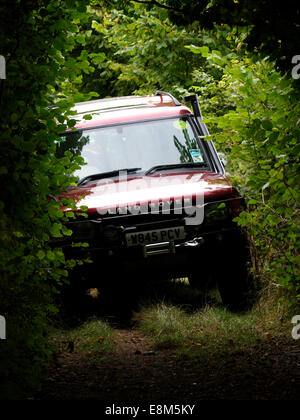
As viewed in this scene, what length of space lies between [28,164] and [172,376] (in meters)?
1.89

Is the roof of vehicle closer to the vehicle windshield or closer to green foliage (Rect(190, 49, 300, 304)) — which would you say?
the vehicle windshield

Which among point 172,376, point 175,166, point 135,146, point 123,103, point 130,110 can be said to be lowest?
point 172,376

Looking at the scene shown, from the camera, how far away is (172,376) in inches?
168

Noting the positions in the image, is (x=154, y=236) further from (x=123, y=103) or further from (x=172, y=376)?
(x=123, y=103)

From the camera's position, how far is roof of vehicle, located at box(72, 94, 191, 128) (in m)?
6.52

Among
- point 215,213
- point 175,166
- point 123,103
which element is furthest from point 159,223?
point 123,103

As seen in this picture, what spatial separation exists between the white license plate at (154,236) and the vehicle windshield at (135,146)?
1.02 m

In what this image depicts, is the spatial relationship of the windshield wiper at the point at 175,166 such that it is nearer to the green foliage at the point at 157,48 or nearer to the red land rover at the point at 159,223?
the red land rover at the point at 159,223

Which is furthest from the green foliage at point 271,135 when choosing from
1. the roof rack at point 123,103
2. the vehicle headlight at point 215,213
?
the roof rack at point 123,103

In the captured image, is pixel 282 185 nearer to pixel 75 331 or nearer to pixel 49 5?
pixel 49 5

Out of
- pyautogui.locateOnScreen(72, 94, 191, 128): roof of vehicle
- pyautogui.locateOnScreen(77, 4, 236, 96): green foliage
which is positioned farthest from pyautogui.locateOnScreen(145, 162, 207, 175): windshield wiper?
pyautogui.locateOnScreen(77, 4, 236, 96): green foliage

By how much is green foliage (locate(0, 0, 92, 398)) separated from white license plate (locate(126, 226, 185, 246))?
121 cm
